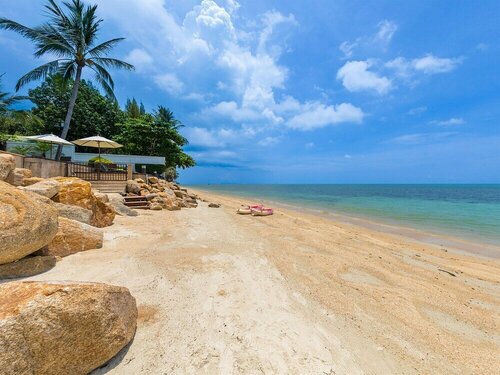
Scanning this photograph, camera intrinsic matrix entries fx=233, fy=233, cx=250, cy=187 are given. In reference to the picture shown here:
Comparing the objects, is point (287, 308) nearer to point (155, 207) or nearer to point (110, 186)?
point (155, 207)

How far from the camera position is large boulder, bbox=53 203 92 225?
17.9ft

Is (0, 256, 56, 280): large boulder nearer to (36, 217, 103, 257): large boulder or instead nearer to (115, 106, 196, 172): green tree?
(36, 217, 103, 257): large boulder

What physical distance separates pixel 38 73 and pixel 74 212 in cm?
1666

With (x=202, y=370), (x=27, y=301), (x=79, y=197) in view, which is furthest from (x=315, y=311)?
(x=79, y=197)

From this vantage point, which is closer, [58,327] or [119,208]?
[58,327]

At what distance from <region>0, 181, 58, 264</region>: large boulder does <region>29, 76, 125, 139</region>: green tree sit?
28723 millimetres

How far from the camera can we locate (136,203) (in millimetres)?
11711

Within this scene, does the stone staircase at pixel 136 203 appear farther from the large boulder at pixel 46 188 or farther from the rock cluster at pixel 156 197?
the large boulder at pixel 46 188

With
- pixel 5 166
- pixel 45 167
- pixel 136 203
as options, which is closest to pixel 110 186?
pixel 45 167

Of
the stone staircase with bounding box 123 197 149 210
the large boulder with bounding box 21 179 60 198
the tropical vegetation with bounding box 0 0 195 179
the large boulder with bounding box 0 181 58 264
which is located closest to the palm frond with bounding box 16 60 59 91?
the tropical vegetation with bounding box 0 0 195 179

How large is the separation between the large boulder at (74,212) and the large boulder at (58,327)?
411 cm

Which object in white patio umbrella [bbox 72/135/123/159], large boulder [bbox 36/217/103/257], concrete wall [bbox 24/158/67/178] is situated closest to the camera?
large boulder [bbox 36/217/103/257]

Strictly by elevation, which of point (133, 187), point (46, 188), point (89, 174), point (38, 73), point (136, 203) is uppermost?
point (38, 73)

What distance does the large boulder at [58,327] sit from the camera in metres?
1.75
